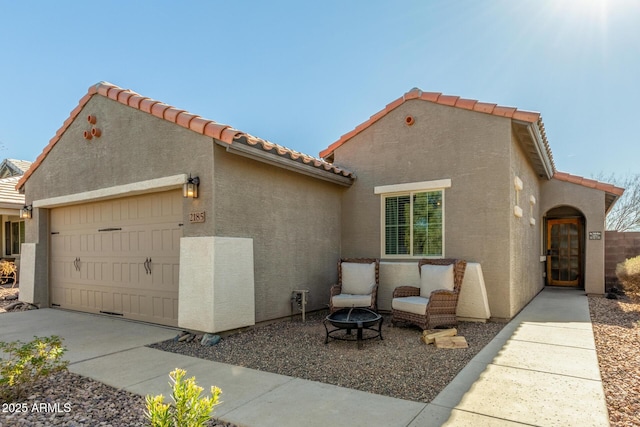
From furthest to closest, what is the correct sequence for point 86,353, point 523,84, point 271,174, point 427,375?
point 523,84
point 271,174
point 86,353
point 427,375

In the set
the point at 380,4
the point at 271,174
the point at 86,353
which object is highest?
the point at 380,4

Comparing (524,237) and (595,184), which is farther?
(595,184)

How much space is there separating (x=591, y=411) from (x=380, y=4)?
9789 millimetres

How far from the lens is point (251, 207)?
703 centimetres

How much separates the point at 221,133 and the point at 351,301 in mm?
4083

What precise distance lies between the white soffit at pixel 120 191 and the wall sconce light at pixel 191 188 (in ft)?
0.66

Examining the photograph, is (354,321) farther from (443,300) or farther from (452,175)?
(452,175)

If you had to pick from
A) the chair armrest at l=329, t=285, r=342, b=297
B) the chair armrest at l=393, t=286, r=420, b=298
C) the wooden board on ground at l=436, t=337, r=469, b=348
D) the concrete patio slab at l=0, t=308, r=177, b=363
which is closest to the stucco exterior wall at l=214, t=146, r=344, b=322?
the chair armrest at l=329, t=285, r=342, b=297

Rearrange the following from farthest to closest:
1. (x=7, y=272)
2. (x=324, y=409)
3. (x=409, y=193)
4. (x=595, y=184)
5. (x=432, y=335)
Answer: (x=7, y=272) < (x=595, y=184) < (x=409, y=193) < (x=432, y=335) < (x=324, y=409)

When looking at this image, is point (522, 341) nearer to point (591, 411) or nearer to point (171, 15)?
point (591, 411)

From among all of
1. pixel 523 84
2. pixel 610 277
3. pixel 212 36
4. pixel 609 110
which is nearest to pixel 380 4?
pixel 212 36

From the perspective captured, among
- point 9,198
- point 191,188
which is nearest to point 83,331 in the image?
point 191,188

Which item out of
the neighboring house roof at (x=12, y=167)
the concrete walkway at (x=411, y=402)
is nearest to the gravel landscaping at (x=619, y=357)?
A: the concrete walkway at (x=411, y=402)

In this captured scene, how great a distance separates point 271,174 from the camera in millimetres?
7531
